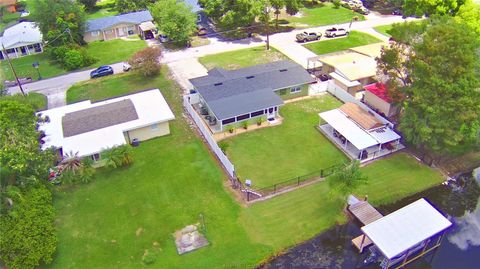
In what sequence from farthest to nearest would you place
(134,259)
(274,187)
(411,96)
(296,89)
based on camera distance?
1. (296,89)
2. (411,96)
3. (274,187)
4. (134,259)

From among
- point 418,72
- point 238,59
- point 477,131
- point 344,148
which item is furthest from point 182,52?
point 477,131

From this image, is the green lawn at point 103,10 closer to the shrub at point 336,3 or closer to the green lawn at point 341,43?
the green lawn at point 341,43

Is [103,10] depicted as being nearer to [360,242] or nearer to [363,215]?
[363,215]

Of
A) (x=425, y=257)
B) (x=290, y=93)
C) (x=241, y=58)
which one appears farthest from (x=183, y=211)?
(x=241, y=58)

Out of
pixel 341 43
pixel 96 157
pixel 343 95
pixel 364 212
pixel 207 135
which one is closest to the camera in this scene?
pixel 364 212

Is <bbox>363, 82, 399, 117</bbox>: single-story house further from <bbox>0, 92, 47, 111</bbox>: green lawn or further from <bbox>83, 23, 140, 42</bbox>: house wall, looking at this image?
<bbox>83, 23, 140, 42</bbox>: house wall

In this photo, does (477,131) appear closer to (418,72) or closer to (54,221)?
(418,72)

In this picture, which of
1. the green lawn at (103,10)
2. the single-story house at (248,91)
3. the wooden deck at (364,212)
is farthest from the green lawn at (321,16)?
the wooden deck at (364,212)
